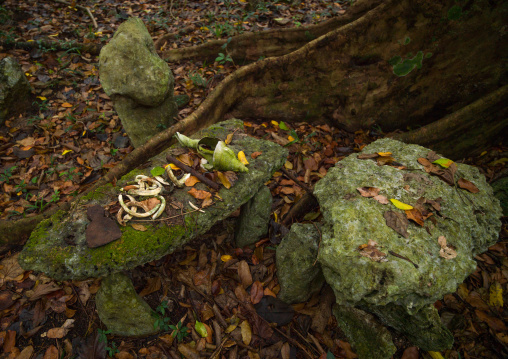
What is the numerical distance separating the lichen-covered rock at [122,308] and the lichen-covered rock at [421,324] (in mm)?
1771

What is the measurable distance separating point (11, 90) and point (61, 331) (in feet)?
10.9

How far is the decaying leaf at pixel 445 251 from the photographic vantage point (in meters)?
1.75

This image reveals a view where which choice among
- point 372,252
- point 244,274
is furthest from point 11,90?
point 372,252

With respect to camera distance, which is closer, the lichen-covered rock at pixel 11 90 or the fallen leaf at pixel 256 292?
the fallen leaf at pixel 256 292

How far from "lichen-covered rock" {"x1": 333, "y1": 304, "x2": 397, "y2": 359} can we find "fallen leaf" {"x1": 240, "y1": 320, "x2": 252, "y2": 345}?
0.74 m

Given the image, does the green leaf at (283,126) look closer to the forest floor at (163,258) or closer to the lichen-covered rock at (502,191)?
the forest floor at (163,258)

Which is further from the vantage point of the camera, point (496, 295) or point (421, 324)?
point (496, 295)

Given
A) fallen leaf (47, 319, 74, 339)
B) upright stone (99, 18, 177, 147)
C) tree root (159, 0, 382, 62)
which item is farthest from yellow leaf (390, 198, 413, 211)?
tree root (159, 0, 382, 62)

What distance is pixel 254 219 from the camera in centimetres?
264

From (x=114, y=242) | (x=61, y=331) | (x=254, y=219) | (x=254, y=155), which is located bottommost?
(x=61, y=331)

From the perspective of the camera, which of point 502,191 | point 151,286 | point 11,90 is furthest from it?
point 11,90

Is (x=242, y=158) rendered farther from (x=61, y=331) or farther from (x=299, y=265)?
→ (x=61, y=331)

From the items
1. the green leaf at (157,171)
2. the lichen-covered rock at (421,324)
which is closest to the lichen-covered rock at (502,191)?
the lichen-covered rock at (421,324)

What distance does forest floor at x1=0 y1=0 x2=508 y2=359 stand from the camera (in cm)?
223
